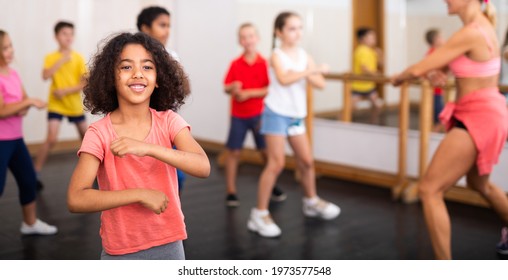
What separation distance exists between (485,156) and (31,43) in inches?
197

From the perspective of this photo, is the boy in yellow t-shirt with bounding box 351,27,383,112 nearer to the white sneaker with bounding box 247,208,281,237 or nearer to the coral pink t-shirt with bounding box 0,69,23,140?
the white sneaker with bounding box 247,208,281,237

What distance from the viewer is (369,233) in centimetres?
412

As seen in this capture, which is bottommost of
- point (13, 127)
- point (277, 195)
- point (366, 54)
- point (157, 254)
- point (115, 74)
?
point (277, 195)

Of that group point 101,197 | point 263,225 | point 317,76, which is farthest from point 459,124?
point 101,197

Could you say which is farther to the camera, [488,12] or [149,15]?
[149,15]

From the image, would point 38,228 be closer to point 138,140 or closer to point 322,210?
point 322,210

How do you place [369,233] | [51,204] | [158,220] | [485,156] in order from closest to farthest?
1. [158,220]
2. [485,156]
3. [369,233]
4. [51,204]

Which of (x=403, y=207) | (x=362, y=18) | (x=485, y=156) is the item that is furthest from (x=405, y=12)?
(x=485, y=156)

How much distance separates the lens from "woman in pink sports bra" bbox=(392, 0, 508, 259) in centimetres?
301

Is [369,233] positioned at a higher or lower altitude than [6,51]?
lower

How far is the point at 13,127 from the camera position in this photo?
364 centimetres

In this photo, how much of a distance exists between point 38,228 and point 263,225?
1.39m

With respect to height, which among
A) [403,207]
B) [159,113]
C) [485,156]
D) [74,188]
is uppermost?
[159,113]

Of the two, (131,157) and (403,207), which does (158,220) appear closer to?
(131,157)
